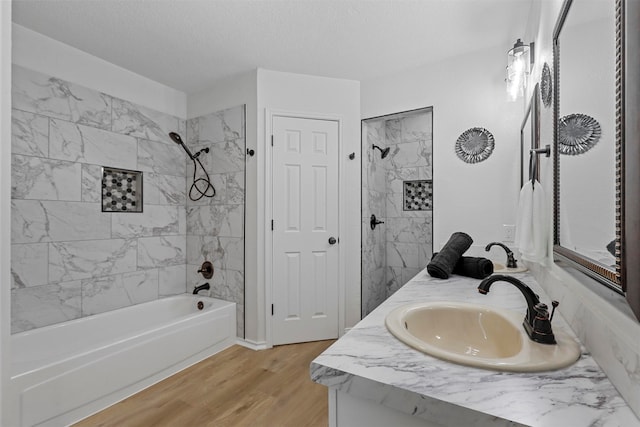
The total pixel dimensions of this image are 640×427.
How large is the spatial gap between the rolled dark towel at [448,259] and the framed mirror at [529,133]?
1.67 feet

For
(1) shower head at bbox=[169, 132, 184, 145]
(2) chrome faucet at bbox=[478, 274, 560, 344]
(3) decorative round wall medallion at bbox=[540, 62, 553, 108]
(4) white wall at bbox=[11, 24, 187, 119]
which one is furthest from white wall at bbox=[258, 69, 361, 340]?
(2) chrome faucet at bbox=[478, 274, 560, 344]

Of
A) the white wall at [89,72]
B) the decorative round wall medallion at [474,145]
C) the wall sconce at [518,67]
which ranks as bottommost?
the decorative round wall medallion at [474,145]

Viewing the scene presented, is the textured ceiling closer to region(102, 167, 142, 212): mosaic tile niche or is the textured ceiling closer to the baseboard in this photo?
region(102, 167, 142, 212): mosaic tile niche

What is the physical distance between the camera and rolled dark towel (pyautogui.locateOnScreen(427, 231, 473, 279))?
1.61 meters

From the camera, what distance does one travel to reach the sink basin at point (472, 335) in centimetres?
70

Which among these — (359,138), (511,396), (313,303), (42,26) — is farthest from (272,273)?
(42,26)

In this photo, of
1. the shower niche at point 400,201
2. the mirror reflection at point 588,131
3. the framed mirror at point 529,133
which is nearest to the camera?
the mirror reflection at point 588,131

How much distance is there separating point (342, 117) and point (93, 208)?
230 cm

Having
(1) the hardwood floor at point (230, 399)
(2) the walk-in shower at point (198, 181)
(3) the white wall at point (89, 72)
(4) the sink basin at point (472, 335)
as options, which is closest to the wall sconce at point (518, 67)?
(4) the sink basin at point (472, 335)

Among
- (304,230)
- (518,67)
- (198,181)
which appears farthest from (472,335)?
(198,181)

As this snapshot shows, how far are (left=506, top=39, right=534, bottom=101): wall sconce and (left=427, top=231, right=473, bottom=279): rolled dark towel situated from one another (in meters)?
1.09

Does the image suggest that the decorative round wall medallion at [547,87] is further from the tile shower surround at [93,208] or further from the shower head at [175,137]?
the shower head at [175,137]

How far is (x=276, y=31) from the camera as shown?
7.15 feet

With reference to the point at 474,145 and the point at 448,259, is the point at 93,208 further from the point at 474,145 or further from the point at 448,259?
the point at 474,145
